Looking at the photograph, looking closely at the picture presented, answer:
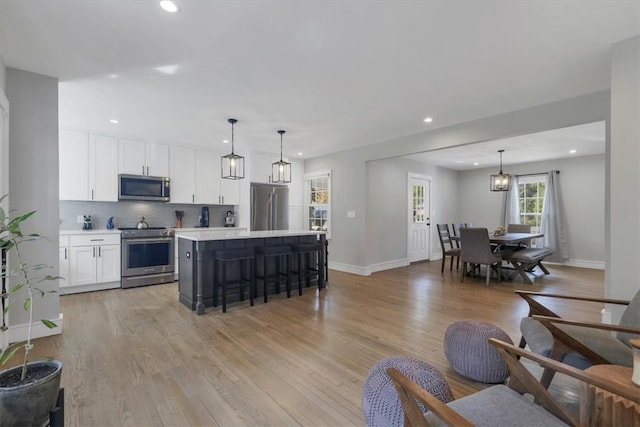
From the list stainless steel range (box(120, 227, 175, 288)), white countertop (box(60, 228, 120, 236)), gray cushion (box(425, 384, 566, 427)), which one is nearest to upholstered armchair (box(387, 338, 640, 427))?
gray cushion (box(425, 384, 566, 427))

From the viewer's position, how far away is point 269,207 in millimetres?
6602

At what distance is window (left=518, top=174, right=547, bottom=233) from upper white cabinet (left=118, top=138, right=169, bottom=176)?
325 inches

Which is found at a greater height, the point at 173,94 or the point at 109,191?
the point at 173,94

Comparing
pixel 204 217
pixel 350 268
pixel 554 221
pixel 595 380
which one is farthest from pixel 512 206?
pixel 595 380

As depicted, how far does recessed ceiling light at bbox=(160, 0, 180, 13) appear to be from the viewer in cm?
189

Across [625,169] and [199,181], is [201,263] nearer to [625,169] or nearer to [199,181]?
[199,181]

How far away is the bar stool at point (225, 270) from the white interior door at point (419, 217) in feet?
14.2

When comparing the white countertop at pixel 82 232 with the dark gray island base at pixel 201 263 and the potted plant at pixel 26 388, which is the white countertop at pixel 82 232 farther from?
the potted plant at pixel 26 388

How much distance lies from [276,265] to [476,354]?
9.79ft

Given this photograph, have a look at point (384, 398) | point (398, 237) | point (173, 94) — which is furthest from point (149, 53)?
point (398, 237)

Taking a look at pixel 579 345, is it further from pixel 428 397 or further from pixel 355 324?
pixel 355 324


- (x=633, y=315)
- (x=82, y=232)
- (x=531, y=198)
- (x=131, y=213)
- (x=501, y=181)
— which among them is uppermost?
(x=501, y=181)

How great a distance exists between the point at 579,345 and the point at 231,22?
9.83 ft

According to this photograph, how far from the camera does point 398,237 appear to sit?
688 cm
